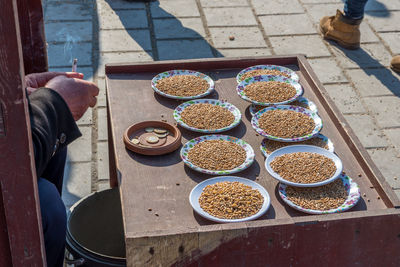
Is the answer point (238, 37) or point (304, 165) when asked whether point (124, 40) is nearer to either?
point (238, 37)

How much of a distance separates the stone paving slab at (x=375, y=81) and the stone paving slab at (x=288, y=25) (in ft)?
2.84

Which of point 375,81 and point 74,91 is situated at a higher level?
point 74,91

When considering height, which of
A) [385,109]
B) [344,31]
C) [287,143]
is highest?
[287,143]

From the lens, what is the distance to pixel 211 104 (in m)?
3.02

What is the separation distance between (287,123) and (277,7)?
Result: 3.71m

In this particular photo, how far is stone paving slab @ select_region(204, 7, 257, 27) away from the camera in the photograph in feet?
19.6

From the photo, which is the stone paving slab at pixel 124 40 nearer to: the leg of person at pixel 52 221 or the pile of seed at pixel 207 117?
the pile of seed at pixel 207 117

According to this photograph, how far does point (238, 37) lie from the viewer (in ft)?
18.8

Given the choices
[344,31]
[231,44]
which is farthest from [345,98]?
[231,44]

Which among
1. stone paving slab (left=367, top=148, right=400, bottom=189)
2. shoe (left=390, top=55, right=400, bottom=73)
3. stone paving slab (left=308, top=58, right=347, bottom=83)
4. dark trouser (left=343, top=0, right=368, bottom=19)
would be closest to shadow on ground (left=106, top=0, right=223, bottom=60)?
stone paving slab (left=308, top=58, right=347, bottom=83)

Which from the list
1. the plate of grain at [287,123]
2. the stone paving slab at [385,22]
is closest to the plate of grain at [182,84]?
the plate of grain at [287,123]

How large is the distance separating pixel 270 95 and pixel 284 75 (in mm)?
251

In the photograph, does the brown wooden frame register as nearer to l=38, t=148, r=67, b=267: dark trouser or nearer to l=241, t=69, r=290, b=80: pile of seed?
l=38, t=148, r=67, b=267: dark trouser

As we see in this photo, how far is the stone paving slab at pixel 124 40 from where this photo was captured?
548 centimetres
